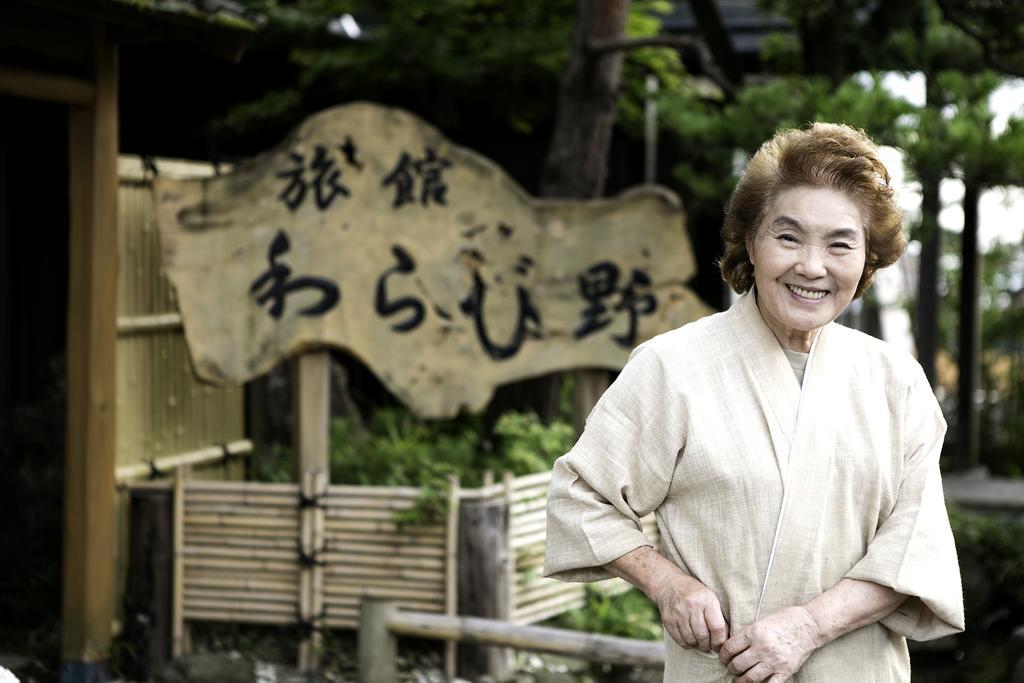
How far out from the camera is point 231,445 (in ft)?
23.9

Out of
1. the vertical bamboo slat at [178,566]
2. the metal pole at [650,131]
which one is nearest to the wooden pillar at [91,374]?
the vertical bamboo slat at [178,566]

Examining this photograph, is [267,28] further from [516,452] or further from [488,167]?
[516,452]

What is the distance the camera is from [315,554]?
19.3 feet

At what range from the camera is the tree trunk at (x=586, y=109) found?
700 cm

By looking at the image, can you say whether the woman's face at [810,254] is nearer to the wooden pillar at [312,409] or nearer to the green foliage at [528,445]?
the wooden pillar at [312,409]

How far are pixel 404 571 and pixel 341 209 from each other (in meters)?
1.74

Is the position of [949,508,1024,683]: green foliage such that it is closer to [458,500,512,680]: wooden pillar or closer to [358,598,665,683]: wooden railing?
[358,598,665,683]: wooden railing

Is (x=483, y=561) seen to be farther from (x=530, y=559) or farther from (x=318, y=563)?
(x=318, y=563)

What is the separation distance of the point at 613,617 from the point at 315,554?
4.87ft

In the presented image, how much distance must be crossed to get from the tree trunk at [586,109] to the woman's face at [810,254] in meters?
4.70

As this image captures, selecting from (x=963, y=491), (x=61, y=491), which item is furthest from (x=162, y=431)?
(x=963, y=491)

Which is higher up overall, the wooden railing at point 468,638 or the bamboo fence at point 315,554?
the bamboo fence at point 315,554

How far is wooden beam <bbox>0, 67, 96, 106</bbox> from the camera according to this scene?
527 centimetres

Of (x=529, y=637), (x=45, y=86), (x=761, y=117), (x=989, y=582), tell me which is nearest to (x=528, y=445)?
(x=529, y=637)
